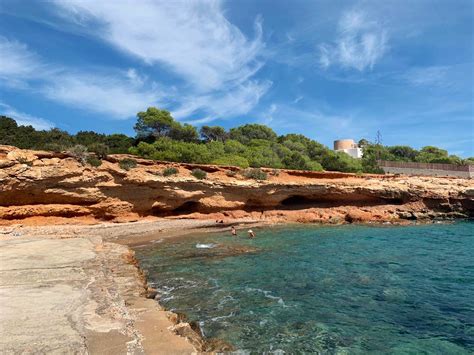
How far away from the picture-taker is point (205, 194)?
28.3m

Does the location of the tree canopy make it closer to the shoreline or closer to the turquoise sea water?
the shoreline

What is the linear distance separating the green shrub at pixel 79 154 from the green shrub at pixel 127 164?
2.44 m

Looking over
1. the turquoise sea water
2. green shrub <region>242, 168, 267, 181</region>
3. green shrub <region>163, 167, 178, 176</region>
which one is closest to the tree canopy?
green shrub <region>242, 168, 267, 181</region>

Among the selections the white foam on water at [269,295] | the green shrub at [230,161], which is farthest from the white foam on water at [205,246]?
the green shrub at [230,161]

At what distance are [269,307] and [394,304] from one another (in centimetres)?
330

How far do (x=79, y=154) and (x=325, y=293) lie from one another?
2017 centimetres

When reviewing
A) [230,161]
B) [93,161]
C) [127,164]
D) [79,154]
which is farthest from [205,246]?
[230,161]

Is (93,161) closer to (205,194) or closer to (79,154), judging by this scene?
(79,154)

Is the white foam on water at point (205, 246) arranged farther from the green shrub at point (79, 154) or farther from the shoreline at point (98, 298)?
the green shrub at point (79, 154)

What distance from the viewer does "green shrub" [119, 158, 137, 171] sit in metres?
25.2

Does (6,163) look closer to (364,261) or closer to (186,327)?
(186,327)

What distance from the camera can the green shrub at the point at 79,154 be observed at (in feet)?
77.9

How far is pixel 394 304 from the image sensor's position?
8984 millimetres

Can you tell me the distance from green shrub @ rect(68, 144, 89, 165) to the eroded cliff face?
0.39 m
